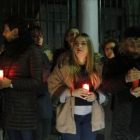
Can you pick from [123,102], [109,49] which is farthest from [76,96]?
[109,49]

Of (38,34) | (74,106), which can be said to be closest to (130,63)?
(74,106)

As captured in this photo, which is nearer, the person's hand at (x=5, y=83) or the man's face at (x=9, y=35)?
the person's hand at (x=5, y=83)

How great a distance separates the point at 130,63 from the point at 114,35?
168 inches

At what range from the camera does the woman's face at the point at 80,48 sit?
3697 mm

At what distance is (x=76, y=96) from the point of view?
3.54 meters

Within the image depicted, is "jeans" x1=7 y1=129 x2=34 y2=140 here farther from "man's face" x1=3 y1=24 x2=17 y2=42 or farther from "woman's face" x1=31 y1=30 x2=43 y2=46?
"woman's face" x1=31 y1=30 x2=43 y2=46

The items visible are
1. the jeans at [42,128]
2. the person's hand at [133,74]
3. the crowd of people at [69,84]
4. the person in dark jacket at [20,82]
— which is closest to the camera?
the person's hand at [133,74]

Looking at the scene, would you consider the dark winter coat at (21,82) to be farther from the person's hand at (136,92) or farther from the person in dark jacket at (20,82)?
the person's hand at (136,92)

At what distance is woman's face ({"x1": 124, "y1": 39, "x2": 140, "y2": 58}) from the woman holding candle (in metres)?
0.49

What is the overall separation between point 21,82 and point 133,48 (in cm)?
135

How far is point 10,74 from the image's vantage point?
380cm

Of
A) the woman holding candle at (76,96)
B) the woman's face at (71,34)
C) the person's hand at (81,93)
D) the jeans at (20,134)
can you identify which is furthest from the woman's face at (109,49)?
the jeans at (20,134)

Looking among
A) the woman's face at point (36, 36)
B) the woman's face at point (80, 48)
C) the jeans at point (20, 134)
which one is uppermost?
the woman's face at point (36, 36)

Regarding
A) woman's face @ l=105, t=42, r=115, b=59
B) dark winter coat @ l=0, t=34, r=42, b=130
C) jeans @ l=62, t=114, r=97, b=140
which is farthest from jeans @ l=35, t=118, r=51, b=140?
woman's face @ l=105, t=42, r=115, b=59
